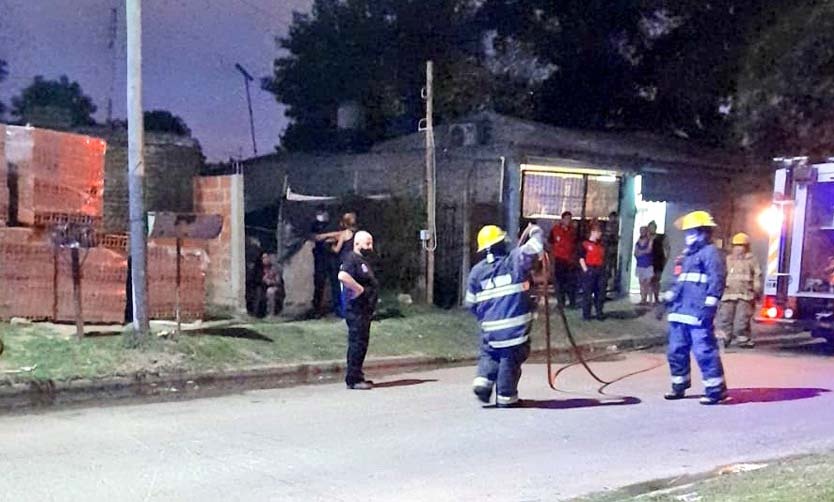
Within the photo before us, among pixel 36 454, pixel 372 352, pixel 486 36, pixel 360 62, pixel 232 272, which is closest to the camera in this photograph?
pixel 36 454

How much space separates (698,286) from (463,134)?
10646mm

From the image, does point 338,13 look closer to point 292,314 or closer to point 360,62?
point 360,62

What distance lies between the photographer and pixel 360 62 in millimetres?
30656

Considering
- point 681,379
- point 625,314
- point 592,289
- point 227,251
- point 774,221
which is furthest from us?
point 625,314

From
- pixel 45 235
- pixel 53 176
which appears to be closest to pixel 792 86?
pixel 53 176

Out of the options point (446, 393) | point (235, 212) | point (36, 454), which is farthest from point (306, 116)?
point (36, 454)

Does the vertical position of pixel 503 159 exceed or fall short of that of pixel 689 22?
it falls short

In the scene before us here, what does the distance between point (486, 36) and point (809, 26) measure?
11.9 m

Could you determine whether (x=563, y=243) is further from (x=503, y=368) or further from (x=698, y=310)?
(x=503, y=368)

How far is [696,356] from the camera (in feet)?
34.0

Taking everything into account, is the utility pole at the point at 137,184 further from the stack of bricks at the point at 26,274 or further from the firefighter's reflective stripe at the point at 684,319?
the firefighter's reflective stripe at the point at 684,319

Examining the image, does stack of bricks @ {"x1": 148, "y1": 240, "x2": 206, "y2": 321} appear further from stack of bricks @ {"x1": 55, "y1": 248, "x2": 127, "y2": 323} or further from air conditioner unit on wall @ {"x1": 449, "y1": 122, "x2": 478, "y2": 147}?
air conditioner unit on wall @ {"x1": 449, "y1": 122, "x2": 478, "y2": 147}

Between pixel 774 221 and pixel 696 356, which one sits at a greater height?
pixel 774 221

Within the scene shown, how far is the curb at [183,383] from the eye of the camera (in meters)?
10.5
